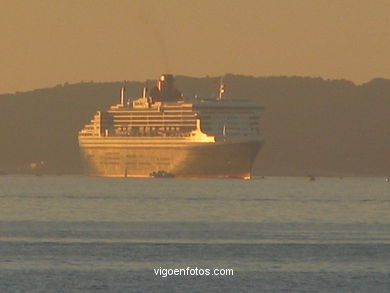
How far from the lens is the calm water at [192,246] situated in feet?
189

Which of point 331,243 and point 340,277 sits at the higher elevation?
point 331,243

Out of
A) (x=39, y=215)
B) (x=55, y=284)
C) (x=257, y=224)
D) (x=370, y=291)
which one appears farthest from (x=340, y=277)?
(x=39, y=215)

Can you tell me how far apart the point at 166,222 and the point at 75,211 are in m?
14.5

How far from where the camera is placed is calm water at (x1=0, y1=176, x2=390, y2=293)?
189 feet

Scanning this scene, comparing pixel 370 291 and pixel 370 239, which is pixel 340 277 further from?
pixel 370 239

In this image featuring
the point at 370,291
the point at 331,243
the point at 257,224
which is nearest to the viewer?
the point at 370,291

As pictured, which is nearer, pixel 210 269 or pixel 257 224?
pixel 210 269

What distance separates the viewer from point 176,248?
7119cm

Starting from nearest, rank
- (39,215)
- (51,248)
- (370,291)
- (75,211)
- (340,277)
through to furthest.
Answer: (370,291) → (340,277) → (51,248) → (39,215) → (75,211)

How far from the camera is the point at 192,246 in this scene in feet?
238

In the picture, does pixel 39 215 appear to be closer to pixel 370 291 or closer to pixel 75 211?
pixel 75 211

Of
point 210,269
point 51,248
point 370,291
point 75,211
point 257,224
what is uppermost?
point 75,211

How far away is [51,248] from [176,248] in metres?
4.61

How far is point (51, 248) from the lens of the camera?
7025cm
